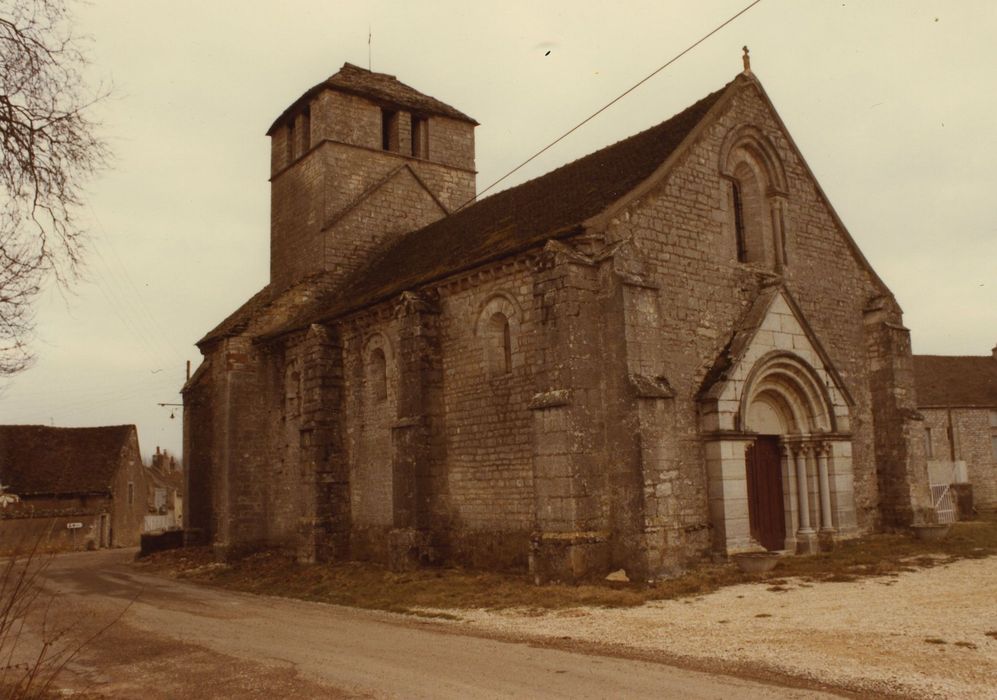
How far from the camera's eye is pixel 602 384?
589 inches

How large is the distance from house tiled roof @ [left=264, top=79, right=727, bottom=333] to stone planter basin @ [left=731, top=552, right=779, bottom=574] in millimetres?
6607

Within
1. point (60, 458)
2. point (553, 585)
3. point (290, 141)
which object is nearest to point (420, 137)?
point (290, 141)

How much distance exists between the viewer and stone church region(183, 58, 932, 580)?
1466cm

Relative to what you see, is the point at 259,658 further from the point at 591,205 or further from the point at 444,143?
the point at 444,143

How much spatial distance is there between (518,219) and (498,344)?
3.50 metres

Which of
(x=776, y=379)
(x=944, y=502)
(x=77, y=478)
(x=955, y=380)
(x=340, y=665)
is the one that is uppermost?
(x=955, y=380)

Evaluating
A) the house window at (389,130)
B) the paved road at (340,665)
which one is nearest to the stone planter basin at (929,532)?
the paved road at (340,665)

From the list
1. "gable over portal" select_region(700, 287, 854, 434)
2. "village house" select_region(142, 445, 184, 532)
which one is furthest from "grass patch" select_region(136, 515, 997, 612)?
"village house" select_region(142, 445, 184, 532)

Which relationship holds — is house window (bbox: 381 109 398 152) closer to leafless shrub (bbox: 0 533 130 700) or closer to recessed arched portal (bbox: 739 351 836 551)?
recessed arched portal (bbox: 739 351 836 551)

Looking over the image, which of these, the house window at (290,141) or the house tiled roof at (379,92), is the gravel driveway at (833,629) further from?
the house window at (290,141)

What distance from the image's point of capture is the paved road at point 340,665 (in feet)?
25.6

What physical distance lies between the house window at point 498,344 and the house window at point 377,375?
13.4 ft

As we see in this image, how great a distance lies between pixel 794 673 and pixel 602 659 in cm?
206

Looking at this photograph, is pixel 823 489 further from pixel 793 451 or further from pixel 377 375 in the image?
pixel 377 375
